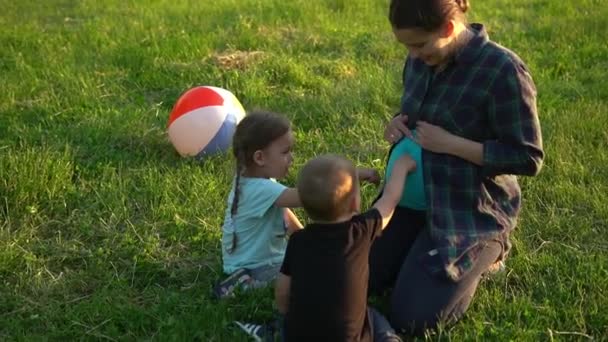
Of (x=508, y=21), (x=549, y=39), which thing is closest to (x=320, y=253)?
(x=549, y=39)

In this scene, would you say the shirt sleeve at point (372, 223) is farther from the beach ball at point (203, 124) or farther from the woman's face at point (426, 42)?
the beach ball at point (203, 124)

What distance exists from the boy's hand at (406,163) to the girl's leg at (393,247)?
1.35ft

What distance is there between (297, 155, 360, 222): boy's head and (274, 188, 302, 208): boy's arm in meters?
0.64

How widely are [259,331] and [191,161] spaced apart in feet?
6.90

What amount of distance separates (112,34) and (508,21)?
4.83 m

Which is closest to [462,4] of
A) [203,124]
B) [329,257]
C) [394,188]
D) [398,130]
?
[398,130]

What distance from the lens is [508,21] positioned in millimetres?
9320

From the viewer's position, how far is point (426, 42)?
3.36 meters

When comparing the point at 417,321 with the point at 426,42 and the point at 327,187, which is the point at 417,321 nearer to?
the point at 327,187

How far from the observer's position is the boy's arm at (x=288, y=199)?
3.72 metres

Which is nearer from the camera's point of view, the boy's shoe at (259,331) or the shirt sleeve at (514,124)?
the shirt sleeve at (514,124)

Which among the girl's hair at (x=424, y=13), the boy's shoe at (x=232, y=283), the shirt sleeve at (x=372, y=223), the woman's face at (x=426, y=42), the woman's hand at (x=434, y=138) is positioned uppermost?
the girl's hair at (x=424, y=13)

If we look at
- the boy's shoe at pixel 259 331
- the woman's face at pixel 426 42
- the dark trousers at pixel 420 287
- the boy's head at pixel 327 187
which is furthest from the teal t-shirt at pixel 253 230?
the woman's face at pixel 426 42

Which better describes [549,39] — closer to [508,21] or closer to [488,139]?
[508,21]
